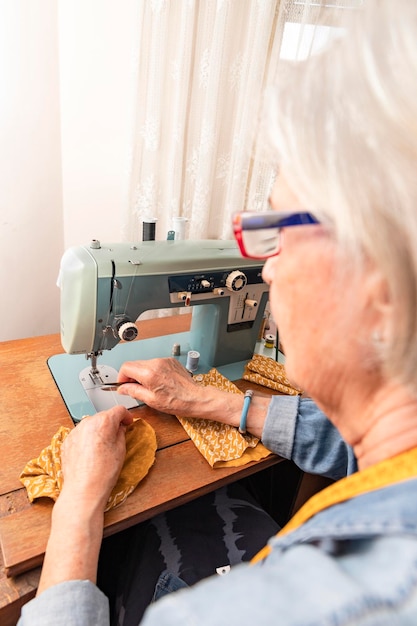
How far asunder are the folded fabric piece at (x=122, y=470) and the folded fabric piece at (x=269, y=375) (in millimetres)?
421

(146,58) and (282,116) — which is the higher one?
(146,58)

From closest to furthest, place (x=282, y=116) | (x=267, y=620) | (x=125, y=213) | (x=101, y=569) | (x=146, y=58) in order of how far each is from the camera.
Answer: (x=267, y=620) → (x=282, y=116) → (x=101, y=569) → (x=146, y=58) → (x=125, y=213)

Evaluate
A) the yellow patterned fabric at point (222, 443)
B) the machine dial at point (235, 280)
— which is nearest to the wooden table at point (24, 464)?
the yellow patterned fabric at point (222, 443)

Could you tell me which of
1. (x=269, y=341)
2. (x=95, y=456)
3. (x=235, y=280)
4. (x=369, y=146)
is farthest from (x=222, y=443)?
(x=369, y=146)

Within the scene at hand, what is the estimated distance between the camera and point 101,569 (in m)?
0.92

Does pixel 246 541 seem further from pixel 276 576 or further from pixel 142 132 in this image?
pixel 142 132

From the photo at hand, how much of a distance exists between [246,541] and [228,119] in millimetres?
1584

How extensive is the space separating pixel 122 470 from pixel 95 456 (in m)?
0.08

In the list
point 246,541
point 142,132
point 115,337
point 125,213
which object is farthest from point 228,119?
point 246,541

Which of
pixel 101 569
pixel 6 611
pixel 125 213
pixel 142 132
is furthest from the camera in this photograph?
pixel 125 213

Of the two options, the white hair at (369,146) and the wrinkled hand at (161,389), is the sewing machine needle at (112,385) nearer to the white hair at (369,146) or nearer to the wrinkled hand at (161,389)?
the wrinkled hand at (161,389)

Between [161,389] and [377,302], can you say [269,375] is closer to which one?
[161,389]

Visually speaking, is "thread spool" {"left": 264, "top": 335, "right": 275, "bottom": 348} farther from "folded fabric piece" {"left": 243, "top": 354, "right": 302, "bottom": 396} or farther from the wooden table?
the wooden table

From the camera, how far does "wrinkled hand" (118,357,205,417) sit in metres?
1.00
